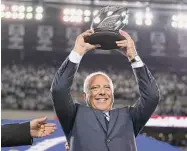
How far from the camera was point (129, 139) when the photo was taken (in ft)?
6.45

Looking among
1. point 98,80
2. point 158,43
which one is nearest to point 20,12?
point 158,43

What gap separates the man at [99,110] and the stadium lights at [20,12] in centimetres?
950

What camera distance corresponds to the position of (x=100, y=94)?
2.02 m

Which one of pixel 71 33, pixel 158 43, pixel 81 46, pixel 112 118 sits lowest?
pixel 158 43

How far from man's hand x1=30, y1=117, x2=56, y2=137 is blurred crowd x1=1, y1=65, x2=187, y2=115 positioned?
963 cm

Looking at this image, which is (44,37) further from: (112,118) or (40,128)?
(40,128)

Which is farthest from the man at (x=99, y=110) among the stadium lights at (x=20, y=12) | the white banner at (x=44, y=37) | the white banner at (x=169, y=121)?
the stadium lights at (x=20, y=12)

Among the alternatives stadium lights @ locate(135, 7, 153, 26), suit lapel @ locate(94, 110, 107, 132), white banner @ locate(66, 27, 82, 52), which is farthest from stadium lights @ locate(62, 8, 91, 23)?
suit lapel @ locate(94, 110, 107, 132)

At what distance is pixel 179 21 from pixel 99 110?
10.00 m

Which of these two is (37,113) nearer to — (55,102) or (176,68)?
(176,68)

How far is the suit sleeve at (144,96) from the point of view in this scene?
200cm

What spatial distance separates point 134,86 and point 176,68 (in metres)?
1.55

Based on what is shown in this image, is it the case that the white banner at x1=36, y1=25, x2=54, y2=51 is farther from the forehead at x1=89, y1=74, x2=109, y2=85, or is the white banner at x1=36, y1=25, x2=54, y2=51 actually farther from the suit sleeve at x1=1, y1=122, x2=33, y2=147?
the suit sleeve at x1=1, y1=122, x2=33, y2=147

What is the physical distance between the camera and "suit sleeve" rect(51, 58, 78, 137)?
191cm
